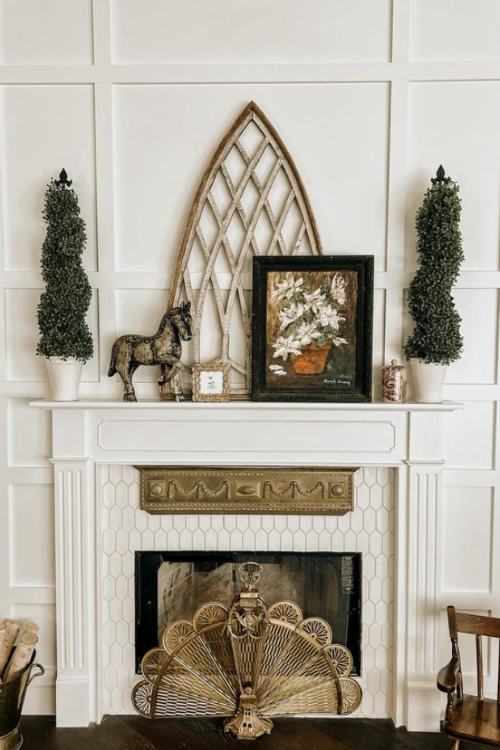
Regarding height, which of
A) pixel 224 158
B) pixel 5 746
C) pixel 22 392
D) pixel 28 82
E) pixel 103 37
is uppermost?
pixel 103 37

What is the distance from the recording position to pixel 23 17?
2596 mm

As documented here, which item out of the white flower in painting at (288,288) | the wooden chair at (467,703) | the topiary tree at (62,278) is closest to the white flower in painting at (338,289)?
the white flower in painting at (288,288)

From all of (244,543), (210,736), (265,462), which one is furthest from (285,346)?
(210,736)

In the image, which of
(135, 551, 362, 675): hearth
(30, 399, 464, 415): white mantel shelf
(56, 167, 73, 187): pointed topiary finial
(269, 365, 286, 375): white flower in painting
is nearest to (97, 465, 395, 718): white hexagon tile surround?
(135, 551, 362, 675): hearth

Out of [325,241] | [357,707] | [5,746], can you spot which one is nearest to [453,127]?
[325,241]

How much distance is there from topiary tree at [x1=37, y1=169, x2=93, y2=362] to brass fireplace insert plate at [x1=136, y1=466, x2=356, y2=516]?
66 centimetres

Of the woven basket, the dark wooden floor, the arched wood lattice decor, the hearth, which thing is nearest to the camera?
the woven basket

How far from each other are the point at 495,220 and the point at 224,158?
4.06ft

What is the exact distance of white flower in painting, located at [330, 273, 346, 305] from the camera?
2.56m

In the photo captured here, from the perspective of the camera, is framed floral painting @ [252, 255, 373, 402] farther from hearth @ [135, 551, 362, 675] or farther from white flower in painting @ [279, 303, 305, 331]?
hearth @ [135, 551, 362, 675]

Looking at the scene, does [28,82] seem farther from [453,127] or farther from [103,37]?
[453,127]

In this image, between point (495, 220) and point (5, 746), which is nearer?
point (5, 746)

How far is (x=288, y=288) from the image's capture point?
8.46ft

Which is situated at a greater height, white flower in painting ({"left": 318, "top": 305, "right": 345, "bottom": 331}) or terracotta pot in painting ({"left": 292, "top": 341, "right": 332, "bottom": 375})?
white flower in painting ({"left": 318, "top": 305, "right": 345, "bottom": 331})
